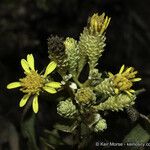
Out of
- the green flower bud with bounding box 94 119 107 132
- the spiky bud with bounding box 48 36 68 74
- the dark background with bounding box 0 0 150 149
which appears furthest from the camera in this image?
the dark background with bounding box 0 0 150 149

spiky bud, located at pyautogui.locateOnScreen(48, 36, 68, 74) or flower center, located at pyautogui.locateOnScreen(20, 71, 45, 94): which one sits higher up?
spiky bud, located at pyautogui.locateOnScreen(48, 36, 68, 74)

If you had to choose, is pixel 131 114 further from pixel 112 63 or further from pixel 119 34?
pixel 119 34

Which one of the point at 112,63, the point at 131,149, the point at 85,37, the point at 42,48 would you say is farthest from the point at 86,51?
the point at 42,48

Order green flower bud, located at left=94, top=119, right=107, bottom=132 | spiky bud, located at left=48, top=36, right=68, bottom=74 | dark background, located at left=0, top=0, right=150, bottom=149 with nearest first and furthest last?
spiky bud, located at left=48, top=36, right=68, bottom=74 → green flower bud, located at left=94, top=119, right=107, bottom=132 → dark background, located at left=0, top=0, right=150, bottom=149

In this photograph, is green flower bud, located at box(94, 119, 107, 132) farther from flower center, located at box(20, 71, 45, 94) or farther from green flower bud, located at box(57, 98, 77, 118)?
flower center, located at box(20, 71, 45, 94)

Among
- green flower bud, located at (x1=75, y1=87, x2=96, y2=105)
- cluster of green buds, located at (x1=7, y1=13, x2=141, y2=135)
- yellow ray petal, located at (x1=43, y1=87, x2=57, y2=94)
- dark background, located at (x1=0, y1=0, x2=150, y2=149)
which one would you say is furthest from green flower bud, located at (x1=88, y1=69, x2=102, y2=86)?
dark background, located at (x1=0, y1=0, x2=150, y2=149)
